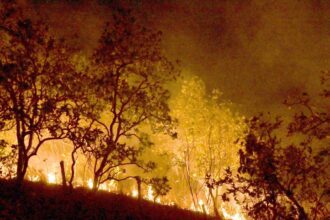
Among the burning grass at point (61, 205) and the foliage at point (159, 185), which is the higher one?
the foliage at point (159, 185)

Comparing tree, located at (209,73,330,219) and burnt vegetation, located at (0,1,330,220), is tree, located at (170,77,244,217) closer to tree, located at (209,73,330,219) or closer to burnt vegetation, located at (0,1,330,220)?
burnt vegetation, located at (0,1,330,220)

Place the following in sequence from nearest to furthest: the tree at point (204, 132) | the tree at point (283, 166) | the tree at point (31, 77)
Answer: the tree at point (283, 166) → the tree at point (31, 77) → the tree at point (204, 132)

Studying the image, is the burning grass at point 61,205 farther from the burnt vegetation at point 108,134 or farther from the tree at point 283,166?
the tree at point 283,166

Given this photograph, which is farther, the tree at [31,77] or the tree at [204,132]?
the tree at [204,132]

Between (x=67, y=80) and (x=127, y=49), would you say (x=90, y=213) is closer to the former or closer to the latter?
(x=67, y=80)

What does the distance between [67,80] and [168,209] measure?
34.7 feet

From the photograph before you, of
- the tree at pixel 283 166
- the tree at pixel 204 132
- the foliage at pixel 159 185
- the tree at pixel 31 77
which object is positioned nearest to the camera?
the tree at pixel 283 166

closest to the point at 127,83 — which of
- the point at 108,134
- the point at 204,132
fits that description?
the point at 108,134

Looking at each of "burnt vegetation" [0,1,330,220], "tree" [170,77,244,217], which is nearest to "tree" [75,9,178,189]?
"burnt vegetation" [0,1,330,220]

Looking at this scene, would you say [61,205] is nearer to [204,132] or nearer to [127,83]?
[127,83]

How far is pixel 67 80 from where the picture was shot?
17.7 metres

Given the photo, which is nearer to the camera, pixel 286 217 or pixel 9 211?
pixel 286 217

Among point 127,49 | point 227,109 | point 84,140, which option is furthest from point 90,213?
point 227,109

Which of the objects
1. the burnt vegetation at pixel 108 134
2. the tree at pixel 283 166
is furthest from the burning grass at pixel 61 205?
the tree at pixel 283 166
